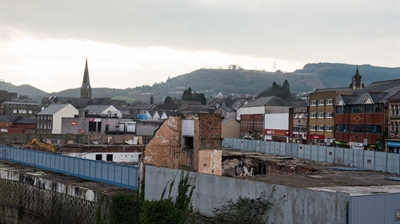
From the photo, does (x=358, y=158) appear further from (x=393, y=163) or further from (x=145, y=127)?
(x=145, y=127)

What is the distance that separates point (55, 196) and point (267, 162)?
57.6 ft

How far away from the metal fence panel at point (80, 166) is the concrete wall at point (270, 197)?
446 centimetres

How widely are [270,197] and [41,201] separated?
19012 mm

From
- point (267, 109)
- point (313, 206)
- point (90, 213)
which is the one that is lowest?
point (90, 213)

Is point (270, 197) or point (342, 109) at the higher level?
point (342, 109)

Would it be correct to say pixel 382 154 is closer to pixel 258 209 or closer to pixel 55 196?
pixel 258 209

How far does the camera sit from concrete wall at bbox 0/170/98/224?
82.9ft

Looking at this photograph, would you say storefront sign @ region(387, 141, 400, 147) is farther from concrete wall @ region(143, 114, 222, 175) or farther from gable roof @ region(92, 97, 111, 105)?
gable roof @ region(92, 97, 111, 105)

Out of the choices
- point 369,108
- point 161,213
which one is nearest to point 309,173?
point 161,213

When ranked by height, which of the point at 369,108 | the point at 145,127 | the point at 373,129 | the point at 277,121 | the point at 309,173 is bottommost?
the point at 309,173

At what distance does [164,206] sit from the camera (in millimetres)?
19688

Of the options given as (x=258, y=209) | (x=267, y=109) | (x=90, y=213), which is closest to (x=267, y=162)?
(x=90, y=213)

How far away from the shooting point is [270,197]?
16.1 metres

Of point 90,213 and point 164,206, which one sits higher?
point 164,206
